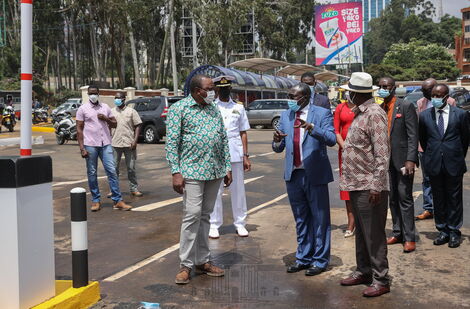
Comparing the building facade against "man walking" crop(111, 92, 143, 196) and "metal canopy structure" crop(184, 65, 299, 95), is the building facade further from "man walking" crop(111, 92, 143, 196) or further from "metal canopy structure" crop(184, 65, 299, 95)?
"man walking" crop(111, 92, 143, 196)

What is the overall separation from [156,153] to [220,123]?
40.5 ft

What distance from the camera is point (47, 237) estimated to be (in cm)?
448

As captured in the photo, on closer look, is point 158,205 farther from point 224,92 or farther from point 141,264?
point 141,264

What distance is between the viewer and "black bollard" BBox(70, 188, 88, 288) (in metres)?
4.61

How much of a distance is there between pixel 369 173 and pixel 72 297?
2.70 meters

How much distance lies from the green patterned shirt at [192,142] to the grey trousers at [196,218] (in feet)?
0.40

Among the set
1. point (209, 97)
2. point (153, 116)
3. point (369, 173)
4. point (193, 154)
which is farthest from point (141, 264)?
point (153, 116)

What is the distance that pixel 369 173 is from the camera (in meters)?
4.92

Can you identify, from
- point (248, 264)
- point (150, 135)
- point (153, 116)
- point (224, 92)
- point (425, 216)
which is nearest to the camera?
point (248, 264)

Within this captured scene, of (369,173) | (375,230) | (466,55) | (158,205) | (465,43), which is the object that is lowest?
(158,205)

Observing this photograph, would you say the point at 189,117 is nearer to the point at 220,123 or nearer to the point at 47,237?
the point at 220,123

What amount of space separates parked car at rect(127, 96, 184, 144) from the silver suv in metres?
8.92

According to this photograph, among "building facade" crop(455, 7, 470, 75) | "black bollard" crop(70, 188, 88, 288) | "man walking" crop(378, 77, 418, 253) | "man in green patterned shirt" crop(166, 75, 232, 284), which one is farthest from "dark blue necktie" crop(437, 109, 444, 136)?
"building facade" crop(455, 7, 470, 75)

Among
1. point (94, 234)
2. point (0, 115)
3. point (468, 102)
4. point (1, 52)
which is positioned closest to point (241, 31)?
point (1, 52)
